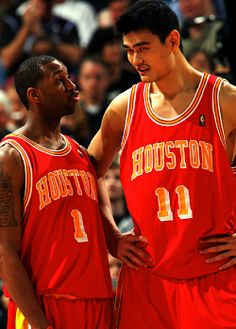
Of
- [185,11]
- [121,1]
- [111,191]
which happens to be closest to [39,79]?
[111,191]

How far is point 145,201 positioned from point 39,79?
0.82 metres

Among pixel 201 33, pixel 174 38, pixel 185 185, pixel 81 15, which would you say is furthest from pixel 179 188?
pixel 81 15

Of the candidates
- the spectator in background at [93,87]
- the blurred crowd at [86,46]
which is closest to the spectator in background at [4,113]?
the blurred crowd at [86,46]

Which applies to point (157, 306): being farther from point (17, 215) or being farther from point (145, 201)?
point (17, 215)

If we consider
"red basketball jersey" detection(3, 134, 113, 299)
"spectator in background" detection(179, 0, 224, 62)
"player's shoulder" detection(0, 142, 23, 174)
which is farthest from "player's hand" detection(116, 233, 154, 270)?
"spectator in background" detection(179, 0, 224, 62)

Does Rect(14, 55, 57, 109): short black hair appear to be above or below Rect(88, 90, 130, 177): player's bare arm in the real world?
above

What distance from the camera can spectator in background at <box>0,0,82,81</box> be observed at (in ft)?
27.9

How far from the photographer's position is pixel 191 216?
3781 mm

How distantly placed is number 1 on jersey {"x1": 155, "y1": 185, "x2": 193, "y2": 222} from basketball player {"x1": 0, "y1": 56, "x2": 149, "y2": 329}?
0.27 metres

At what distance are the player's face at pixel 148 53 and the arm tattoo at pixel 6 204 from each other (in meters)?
0.82

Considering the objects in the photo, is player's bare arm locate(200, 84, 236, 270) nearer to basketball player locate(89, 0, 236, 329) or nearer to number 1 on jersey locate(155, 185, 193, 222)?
basketball player locate(89, 0, 236, 329)

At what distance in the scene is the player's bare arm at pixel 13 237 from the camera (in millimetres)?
3719

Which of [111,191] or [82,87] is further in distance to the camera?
[82,87]

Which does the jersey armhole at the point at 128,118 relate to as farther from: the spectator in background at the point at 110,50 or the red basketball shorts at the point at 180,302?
the spectator in background at the point at 110,50
